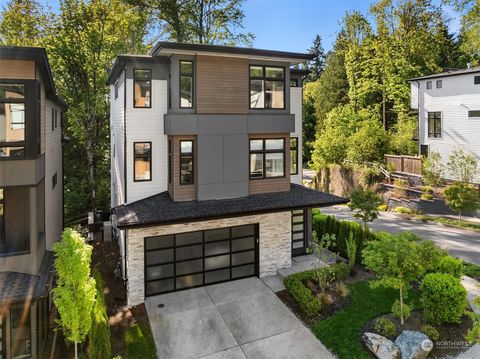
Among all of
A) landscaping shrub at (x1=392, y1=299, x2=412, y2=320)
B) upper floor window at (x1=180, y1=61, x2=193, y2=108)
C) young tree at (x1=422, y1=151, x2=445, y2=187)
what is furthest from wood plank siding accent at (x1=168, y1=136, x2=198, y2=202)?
young tree at (x1=422, y1=151, x2=445, y2=187)

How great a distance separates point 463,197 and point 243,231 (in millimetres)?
15879

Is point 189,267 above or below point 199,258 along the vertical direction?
below

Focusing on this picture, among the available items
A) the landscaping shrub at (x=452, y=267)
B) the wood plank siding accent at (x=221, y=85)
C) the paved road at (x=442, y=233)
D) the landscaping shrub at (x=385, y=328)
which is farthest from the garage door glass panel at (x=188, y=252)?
the paved road at (x=442, y=233)

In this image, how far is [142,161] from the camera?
47.6ft

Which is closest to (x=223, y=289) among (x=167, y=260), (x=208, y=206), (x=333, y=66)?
(x=167, y=260)

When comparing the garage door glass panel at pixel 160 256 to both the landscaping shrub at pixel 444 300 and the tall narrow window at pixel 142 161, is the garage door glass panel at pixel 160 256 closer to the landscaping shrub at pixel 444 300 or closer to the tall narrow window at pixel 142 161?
the tall narrow window at pixel 142 161

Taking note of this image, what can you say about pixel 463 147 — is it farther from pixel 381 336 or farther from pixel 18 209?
pixel 18 209

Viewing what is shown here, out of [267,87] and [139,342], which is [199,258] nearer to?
[139,342]

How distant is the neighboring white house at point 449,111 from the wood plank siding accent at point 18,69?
2845 centimetres

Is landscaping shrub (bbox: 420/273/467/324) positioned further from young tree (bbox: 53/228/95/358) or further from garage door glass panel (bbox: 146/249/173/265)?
young tree (bbox: 53/228/95/358)

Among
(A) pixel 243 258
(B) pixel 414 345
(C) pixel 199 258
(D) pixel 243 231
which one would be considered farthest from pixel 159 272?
(B) pixel 414 345

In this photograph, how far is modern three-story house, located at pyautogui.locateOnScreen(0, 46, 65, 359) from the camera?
9203mm

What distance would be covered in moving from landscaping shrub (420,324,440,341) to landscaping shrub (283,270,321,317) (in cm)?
331

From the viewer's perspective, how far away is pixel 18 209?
11.4 metres
